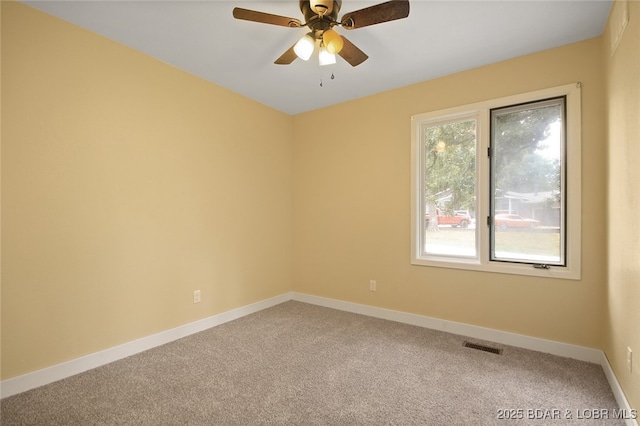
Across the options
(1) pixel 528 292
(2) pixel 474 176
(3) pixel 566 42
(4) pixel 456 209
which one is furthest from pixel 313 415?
(3) pixel 566 42

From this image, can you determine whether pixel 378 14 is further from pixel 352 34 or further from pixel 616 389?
pixel 616 389

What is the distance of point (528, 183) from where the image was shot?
103 inches

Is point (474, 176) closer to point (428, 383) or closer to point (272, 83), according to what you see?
→ point (428, 383)

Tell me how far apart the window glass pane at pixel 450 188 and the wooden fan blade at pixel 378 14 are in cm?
169

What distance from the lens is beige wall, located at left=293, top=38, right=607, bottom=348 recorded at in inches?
91.5

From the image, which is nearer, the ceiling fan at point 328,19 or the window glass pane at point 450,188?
the ceiling fan at point 328,19

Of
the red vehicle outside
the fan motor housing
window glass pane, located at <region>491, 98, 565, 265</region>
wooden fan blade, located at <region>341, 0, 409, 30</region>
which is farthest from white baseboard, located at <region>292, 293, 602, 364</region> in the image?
the fan motor housing

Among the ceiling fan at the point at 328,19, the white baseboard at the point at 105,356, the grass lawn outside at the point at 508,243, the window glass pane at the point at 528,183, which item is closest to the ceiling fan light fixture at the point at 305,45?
the ceiling fan at the point at 328,19

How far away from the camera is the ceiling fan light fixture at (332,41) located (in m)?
1.83

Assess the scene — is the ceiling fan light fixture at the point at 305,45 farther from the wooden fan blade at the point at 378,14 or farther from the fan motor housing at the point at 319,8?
the wooden fan blade at the point at 378,14

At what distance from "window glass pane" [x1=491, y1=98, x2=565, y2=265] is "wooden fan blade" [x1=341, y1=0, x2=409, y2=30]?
169 cm

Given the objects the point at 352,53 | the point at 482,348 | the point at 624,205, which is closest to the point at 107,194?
the point at 352,53

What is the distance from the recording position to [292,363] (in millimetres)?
2326

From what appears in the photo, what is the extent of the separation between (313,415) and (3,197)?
2416 mm
